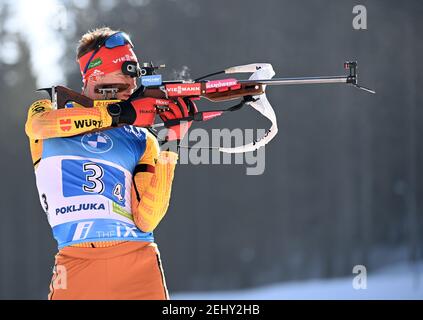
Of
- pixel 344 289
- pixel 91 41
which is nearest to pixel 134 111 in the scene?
pixel 91 41

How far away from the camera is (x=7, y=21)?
34.1 ft

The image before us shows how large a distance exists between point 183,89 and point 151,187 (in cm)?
44

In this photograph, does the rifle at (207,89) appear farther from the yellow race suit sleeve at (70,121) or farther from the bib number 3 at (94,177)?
the bib number 3 at (94,177)

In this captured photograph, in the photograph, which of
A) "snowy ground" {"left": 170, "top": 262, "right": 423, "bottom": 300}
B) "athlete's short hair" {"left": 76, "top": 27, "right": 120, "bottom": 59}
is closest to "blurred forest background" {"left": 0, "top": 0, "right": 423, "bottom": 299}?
"snowy ground" {"left": 170, "top": 262, "right": 423, "bottom": 300}

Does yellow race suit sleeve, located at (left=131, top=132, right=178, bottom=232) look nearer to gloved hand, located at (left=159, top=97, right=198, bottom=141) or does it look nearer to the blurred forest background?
gloved hand, located at (left=159, top=97, right=198, bottom=141)

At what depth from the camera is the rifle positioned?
3416 millimetres

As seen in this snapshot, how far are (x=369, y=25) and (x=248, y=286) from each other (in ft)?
12.1

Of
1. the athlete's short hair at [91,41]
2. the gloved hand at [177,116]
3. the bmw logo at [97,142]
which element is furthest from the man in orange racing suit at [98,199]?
the athlete's short hair at [91,41]

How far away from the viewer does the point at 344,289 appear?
32.7 ft

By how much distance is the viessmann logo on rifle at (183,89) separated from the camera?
3.47 metres

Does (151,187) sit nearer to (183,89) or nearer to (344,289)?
(183,89)

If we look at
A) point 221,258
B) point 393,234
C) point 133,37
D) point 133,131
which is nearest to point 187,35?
point 133,37

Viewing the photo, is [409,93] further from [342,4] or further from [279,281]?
[279,281]

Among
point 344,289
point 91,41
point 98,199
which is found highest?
point 91,41
